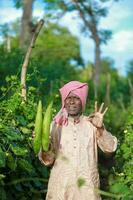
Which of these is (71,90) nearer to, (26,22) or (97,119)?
(97,119)

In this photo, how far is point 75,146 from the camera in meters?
5.66

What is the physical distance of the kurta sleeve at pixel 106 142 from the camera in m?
5.70

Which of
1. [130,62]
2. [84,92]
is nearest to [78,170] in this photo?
[84,92]

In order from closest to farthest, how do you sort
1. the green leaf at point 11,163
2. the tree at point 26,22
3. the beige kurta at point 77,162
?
1. the beige kurta at point 77,162
2. the green leaf at point 11,163
3. the tree at point 26,22

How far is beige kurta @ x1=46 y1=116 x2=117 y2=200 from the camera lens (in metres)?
5.60

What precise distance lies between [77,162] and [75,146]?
0.44ft

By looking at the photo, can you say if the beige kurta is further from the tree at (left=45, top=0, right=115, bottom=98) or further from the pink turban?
the tree at (left=45, top=0, right=115, bottom=98)

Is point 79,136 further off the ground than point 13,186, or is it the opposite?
point 79,136

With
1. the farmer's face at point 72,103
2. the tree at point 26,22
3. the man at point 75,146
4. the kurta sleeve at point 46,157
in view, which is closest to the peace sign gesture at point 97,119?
the man at point 75,146

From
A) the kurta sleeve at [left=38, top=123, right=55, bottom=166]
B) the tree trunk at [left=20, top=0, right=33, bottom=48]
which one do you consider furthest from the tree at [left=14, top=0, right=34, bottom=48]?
the kurta sleeve at [left=38, top=123, right=55, bottom=166]

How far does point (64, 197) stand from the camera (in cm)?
561

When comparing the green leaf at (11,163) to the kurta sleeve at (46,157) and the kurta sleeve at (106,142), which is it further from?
the kurta sleeve at (106,142)

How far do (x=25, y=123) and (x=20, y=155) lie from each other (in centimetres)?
80

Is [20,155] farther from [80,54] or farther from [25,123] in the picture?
[80,54]
